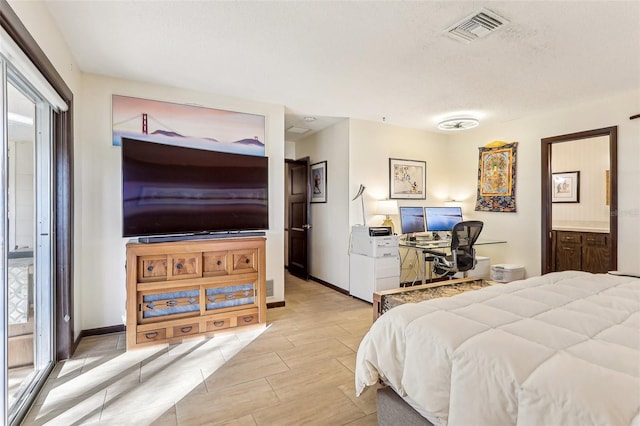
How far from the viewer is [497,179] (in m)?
4.91

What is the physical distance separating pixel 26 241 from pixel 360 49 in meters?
2.84

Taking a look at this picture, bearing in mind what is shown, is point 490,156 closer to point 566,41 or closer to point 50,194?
point 566,41

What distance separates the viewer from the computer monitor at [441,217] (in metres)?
4.87

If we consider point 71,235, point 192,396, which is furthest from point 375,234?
point 71,235

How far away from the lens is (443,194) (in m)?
5.61

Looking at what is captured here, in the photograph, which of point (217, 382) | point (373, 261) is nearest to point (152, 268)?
point (217, 382)

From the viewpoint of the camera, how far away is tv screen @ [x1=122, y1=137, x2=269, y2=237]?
287 cm

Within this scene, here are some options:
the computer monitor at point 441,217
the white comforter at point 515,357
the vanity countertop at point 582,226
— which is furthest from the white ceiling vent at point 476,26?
the vanity countertop at point 582,226

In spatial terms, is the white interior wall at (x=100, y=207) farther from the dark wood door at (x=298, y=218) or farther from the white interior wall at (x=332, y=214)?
the dark wood door at (x=298, y=218)

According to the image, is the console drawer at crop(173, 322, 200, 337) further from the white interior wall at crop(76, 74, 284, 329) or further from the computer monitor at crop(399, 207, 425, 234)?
the computer monitor at crop(399, 207, 425, 234)

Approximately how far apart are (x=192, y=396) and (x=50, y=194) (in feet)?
6.29

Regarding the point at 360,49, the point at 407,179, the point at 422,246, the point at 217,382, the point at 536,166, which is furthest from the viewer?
the point at 407,179

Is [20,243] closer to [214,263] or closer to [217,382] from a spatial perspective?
[214,263]

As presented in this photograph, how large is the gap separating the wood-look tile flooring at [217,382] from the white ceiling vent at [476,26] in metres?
2.60
